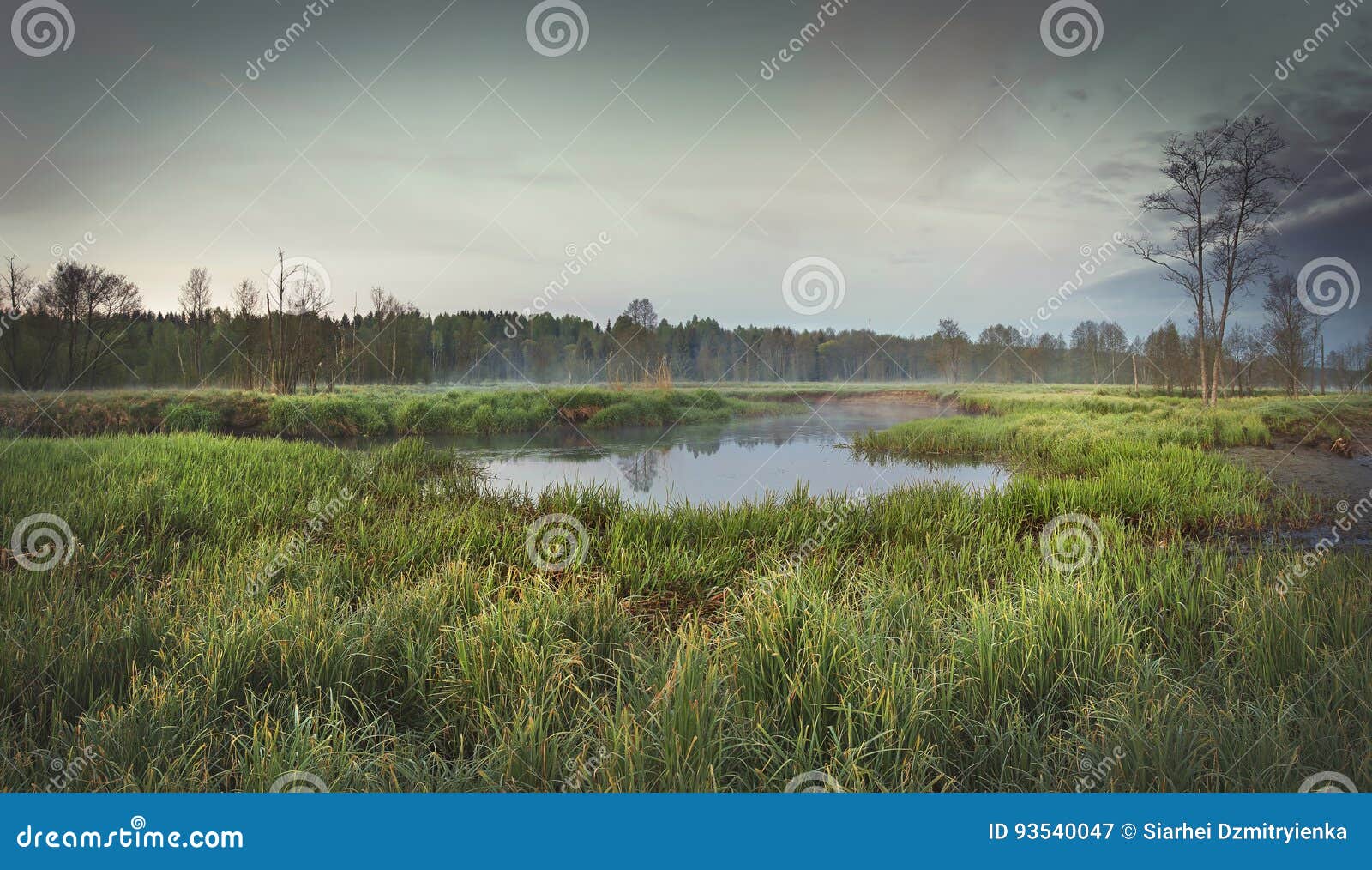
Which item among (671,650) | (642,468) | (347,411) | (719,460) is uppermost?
(347,411)

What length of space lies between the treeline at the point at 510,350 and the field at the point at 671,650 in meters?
6.11

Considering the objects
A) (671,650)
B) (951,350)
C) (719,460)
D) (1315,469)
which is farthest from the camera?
(951,350)

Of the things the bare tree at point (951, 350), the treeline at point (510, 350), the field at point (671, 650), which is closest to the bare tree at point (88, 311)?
the treeline at point (510, 350)

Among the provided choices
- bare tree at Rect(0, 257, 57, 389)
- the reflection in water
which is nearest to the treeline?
bare tree at Rect(0, 257, 57, 389)

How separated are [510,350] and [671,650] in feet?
51.0

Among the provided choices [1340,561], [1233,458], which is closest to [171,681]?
[1340,561]

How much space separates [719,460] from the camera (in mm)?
13516

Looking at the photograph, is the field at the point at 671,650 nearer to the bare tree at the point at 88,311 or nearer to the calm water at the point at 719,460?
the calm water at the point at 719,460

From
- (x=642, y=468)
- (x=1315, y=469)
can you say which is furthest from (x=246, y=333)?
(x=1315, y=469)

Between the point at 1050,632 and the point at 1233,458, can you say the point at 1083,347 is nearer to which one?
the point at 1233,458

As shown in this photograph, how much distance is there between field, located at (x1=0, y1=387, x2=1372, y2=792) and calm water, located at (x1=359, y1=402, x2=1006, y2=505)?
5.14 ft

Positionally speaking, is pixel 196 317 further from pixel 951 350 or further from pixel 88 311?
pixel 951 350

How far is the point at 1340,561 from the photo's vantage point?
17.2 feet

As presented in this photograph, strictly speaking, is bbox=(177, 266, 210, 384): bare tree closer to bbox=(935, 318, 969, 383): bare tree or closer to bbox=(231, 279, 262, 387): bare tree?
bbox=(231, 279, 262, 387): bare tree
